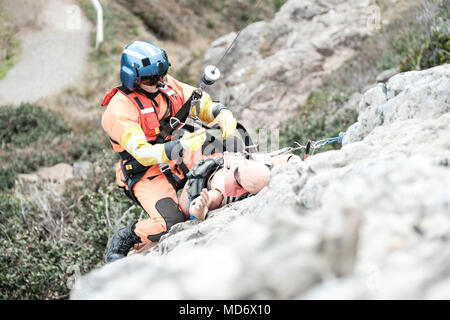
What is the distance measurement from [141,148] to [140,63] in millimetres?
783

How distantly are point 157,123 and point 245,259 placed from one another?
310 cm

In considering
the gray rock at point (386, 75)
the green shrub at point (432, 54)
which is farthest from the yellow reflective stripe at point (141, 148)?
the gray rock at point (386, 75)

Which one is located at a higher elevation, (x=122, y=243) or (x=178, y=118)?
(x=178, y=118)

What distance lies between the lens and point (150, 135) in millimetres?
4203

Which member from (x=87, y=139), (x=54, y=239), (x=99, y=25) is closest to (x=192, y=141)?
(x=54, y=239)

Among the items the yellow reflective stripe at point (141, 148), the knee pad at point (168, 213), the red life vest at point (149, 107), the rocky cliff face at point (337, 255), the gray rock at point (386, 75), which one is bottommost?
the knee pad at point (168, 213)

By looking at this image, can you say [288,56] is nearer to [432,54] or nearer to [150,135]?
[432,54]

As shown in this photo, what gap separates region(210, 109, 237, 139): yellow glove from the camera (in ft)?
13.5

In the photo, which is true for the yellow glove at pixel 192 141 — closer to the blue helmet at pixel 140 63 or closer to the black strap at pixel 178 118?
the black strap at pixel 178 118

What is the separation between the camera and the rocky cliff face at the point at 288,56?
11.1 m

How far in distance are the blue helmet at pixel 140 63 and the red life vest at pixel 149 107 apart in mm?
114

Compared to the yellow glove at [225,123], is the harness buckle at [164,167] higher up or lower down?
lower down

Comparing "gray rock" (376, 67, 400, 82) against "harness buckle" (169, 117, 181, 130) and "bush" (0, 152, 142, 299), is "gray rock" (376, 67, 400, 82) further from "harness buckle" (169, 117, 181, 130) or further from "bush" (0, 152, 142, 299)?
"harness buckle" (169, 117, 181, 130)
